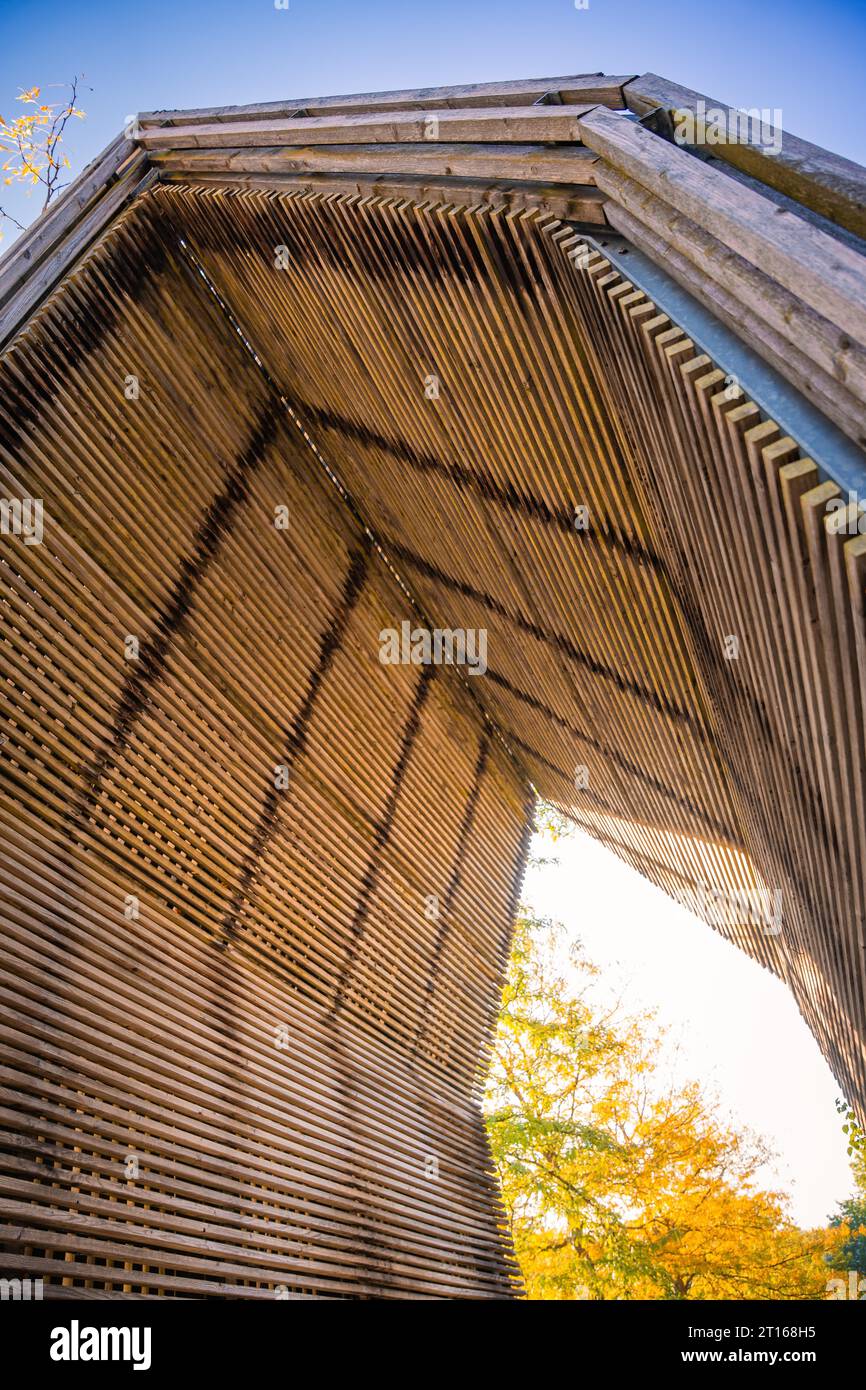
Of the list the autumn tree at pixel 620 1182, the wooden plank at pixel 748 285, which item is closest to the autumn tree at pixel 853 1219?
the autumn tree at pixel 620 1182

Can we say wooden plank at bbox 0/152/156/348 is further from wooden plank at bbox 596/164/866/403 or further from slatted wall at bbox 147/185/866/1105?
wooden plank at bbox 596/164/866/403

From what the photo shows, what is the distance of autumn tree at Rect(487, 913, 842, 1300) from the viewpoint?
1002 cm

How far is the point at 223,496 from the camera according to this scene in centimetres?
477

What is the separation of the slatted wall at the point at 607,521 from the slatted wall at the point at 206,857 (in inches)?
23.7

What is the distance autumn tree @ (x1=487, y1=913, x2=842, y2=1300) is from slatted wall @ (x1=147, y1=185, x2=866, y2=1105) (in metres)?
6.20

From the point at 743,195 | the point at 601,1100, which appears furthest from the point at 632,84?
the point at 601,1100

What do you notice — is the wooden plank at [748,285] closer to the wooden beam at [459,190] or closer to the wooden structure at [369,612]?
the wooden structure at [369,612]

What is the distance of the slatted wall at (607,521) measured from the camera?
1855 millimetres

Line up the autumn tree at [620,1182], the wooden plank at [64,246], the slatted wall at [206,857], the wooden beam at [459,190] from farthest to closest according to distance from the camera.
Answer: the autumn tree at [620,1182] < the wooden plank at [64,246] < the slatted wall at [206,857] < the wooden beam at [459,190]

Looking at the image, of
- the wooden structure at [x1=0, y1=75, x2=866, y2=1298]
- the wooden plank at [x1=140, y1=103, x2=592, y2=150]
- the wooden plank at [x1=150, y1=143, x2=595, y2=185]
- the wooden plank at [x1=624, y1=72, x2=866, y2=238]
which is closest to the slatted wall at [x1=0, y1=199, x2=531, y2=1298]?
the wooden structure at [x1=0, y1=75, x2=866, y2=1298]

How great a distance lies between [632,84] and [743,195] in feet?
2.90

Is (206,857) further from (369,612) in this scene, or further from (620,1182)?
(620,1182)

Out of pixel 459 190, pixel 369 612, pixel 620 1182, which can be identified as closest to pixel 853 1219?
pixel 620 1182

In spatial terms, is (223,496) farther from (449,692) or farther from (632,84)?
(632,84)
